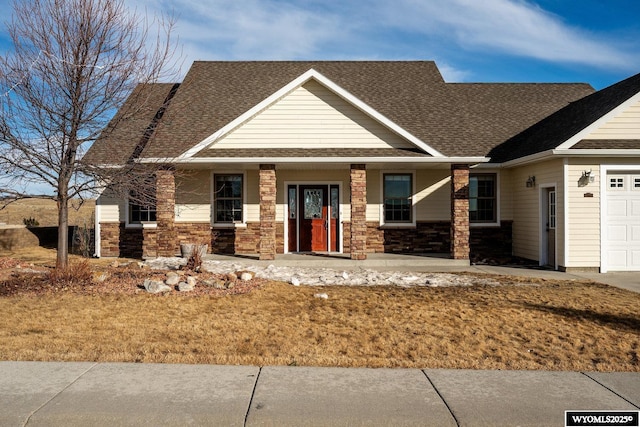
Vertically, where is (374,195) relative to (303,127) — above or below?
below

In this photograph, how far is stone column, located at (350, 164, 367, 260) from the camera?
14.2 m

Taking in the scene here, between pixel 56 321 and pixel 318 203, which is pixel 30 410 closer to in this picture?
pixel 56 321

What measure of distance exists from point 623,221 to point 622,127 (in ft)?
8.33

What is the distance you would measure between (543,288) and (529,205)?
208 inches

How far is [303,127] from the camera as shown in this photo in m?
14.6

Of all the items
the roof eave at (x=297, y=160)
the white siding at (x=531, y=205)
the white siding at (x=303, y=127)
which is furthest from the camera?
the white siding at (x=303, y=127)

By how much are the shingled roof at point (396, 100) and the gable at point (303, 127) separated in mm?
1241

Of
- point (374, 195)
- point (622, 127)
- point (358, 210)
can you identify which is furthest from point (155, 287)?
point (622, 127)

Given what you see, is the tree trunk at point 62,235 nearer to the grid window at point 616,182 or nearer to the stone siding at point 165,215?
the stone siding at point 165,215

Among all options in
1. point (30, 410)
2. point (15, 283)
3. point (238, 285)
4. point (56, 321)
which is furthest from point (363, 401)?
point (15, 283)

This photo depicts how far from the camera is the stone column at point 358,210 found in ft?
46.5

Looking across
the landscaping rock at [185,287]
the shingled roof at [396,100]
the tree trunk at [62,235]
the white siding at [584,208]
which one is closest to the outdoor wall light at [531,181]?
the shingled roof at [396,100]

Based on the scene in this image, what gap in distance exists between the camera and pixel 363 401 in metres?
4.36

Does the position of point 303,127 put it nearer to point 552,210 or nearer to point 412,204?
point 412,204
